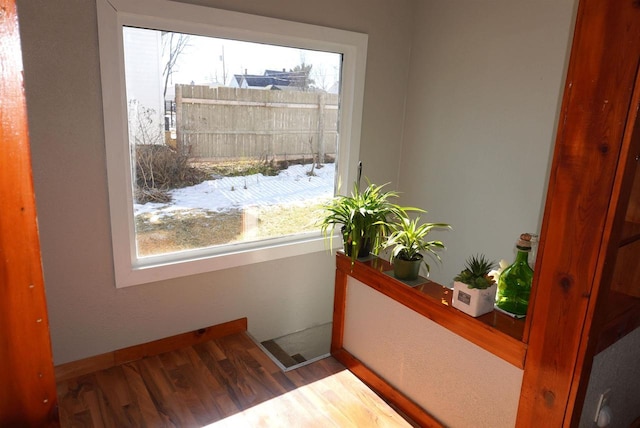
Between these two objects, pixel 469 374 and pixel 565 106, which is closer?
pixel 565 106

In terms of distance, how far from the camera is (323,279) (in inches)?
129

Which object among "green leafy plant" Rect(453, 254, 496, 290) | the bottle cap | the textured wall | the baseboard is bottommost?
the baseboard

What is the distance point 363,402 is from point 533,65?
213cm

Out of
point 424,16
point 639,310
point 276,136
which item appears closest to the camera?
point 639,310

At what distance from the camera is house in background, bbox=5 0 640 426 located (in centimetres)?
209

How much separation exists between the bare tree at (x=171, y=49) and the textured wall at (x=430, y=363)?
1.49m

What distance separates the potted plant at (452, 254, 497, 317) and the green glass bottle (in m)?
0.06

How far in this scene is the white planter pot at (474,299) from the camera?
1.64 metres

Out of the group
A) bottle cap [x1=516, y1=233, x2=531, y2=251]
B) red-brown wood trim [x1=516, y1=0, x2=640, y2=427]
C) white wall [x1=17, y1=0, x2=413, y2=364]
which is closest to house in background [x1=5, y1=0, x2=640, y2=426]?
white wall [x1=17, y1=0, x2=413, y2=364]

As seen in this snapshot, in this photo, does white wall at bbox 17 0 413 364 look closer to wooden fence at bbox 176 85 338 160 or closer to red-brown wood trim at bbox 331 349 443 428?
wooden fence at bbox 176 85 338 160

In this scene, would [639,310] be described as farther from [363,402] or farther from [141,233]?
[141,233]

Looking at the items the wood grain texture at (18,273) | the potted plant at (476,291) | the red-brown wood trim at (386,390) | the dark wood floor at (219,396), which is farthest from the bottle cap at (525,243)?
the wood grain texture at (18,273)

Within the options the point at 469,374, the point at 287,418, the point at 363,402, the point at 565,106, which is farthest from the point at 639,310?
the point at 287,418

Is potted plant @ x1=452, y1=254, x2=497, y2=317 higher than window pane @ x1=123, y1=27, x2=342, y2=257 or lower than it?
lower
